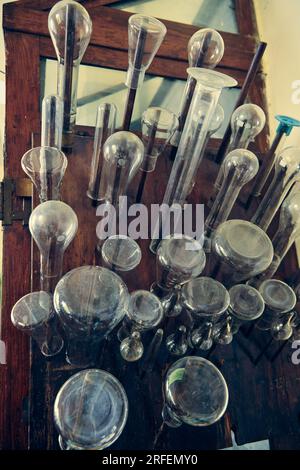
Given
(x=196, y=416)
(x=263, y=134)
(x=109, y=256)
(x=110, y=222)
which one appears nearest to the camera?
(x=196, y=416)

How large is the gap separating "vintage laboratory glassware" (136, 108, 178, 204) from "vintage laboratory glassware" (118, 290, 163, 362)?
23 centimetres

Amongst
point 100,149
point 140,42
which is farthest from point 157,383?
point 140,42

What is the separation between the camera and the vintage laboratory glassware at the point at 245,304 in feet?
2.07

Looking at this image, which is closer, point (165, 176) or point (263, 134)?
point (165, 176)

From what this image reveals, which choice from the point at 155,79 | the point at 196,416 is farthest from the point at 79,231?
the point at 155,79

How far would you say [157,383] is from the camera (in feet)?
A: 2.08

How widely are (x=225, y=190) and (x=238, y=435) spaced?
39cm

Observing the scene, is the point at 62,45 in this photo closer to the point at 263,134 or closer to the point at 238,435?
the point at 263,134

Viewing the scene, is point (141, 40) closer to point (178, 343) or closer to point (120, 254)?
point (120, 254)

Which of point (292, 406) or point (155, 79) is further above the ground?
point (155, 79)

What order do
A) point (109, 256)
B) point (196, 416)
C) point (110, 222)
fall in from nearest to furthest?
point (196, 416) → point (109, 256) → point (110, 222)

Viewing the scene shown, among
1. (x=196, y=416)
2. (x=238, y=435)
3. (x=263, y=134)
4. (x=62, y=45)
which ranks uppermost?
(x=62, y=45)

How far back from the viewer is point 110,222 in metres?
0.73

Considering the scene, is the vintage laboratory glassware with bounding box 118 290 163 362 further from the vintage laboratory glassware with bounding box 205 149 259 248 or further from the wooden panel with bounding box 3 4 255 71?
the wooden panel with bounding box 3 4 255 71
